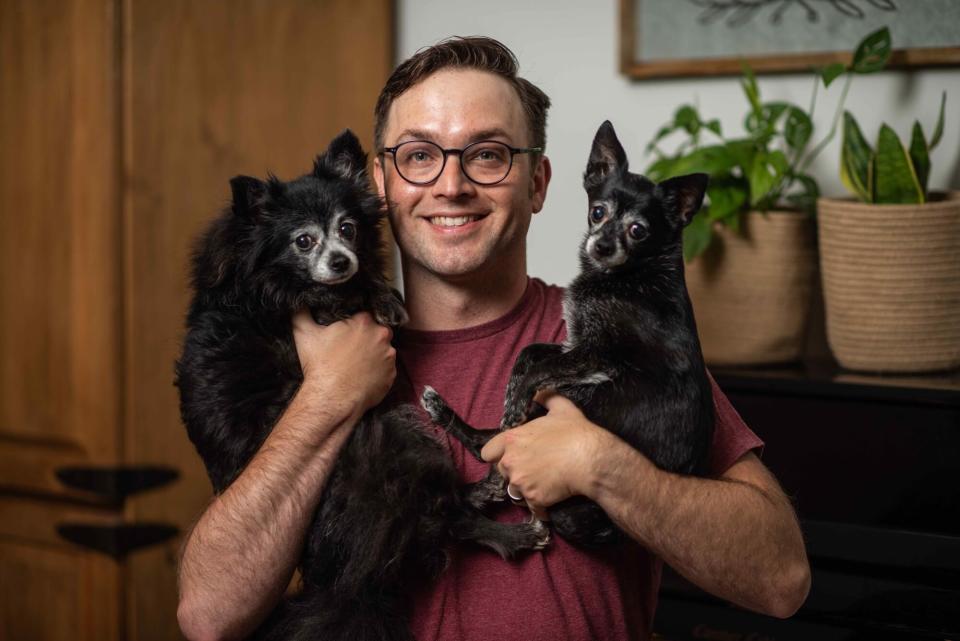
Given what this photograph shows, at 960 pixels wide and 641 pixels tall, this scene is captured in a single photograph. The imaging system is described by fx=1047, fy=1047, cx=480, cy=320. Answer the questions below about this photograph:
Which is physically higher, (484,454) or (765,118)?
(765,118)

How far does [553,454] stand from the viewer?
5.20 feet

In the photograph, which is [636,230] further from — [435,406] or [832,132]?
[832,132]

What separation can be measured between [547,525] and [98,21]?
6.27ft

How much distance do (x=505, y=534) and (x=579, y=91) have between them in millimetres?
1858

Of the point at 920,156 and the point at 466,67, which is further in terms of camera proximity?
the point at 920,156

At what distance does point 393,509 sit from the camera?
1.67m

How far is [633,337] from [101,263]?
70.6 inches

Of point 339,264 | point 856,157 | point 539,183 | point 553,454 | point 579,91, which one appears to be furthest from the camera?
point 579,91

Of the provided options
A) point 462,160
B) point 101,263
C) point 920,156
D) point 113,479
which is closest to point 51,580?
point 113,479

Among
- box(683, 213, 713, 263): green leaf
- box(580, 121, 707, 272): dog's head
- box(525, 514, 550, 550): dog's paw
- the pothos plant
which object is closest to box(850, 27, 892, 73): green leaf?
the pothos plant

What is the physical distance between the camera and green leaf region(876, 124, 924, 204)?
242 centimetres

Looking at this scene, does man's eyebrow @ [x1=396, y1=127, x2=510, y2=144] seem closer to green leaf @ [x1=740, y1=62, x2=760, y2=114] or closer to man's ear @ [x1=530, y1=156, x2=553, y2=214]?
man's ear @ [x1=530, y1=156, x2=553, y2=214]

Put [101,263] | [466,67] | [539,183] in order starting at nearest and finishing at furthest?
[466,67], [539,183], [101,263]

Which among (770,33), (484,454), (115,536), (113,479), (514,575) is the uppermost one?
(770,33)
